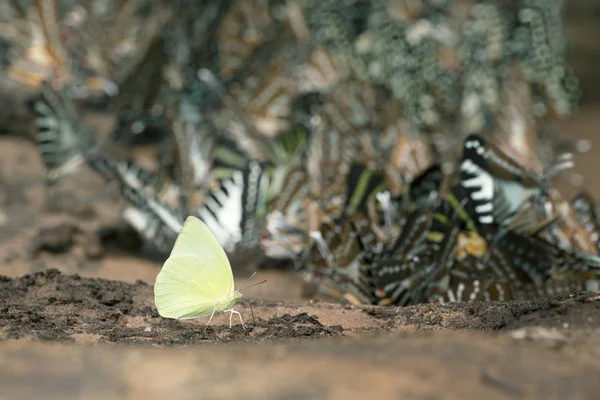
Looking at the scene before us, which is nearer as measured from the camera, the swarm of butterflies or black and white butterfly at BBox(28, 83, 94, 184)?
the swarm of butterflies

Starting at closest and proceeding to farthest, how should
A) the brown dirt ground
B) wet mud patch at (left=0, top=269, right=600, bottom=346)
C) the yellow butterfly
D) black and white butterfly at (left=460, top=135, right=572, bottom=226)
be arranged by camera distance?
the brown dirt ground < wet mud patch at (left=0, top=269, right=600, bottom=346) < the yellow butterfly < black and white butterfly at (left=460, top=135, right=572, bottom=226)

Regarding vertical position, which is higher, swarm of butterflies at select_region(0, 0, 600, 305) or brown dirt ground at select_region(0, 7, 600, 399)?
swarm of butterflies at select_region(0, 0, 600, 305)

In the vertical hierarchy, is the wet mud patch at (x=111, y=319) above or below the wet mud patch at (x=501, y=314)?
above

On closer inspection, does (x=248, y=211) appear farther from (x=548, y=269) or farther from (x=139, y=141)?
(x=139, y=141)

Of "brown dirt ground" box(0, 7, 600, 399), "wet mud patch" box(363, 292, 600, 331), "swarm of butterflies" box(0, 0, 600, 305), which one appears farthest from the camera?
A: "swarm of butterflies" box(0, 0, 600, 305)

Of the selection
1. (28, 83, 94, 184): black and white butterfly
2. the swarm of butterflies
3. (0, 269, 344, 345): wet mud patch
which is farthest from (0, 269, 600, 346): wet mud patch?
(28, 83, 94, 184): black and white butterfly

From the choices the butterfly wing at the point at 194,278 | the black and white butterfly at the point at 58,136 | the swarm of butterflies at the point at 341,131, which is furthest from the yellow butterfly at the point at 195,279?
the black and white butterfly at the point at 58,136

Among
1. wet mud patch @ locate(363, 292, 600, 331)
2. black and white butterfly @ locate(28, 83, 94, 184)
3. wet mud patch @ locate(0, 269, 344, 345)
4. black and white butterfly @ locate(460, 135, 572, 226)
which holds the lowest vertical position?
Result: wet mud patch @ locate(363, 292, 600, 331)

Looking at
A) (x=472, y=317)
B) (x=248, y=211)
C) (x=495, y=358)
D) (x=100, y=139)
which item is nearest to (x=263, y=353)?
(x=495, y=358)

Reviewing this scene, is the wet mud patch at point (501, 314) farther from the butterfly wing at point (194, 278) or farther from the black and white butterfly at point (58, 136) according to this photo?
the black and white butterfly at point (58, 136)

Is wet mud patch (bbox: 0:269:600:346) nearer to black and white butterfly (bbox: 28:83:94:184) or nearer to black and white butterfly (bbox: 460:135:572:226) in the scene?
black and white butterfly (bbox: 460:135:572:226)
